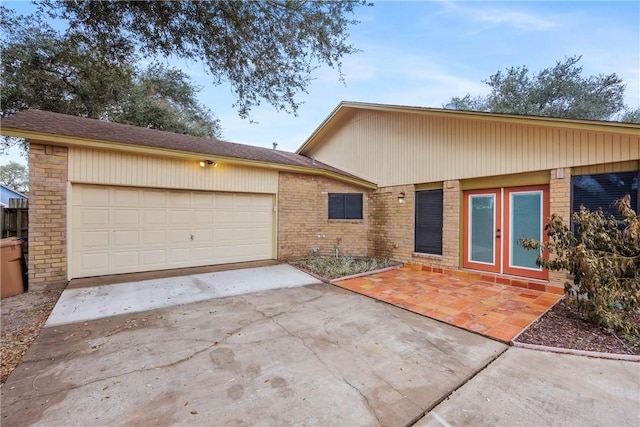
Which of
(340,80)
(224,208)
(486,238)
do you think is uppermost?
(340,80)

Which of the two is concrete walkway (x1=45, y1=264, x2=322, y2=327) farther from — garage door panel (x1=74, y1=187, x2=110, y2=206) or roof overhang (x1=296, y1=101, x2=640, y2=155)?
roof overhang (x1=296, y1=101, x2=640, y2=155)

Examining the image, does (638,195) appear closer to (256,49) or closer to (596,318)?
(596,318)

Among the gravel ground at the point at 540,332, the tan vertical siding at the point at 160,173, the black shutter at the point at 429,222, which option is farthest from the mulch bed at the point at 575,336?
the tan vertical siding at the point at 160,173

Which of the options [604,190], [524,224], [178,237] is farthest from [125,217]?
[604,190]

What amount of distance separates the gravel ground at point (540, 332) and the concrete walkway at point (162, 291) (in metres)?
0.27

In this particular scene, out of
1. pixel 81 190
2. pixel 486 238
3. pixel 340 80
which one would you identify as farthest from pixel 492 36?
pixel 81 190

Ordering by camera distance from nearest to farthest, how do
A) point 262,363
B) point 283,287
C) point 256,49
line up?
point 262,363, point 256,49, point 283,287

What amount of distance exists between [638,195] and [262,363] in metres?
6.36

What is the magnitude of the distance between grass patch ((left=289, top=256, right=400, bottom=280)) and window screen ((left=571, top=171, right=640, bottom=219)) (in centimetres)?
427

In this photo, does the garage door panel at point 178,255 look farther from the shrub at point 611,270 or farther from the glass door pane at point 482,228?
the shrub at point 611,270

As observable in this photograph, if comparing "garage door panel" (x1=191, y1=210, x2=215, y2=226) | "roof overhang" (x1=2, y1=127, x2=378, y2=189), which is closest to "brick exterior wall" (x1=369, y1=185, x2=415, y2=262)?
"roof overhang" (x1=2, y1=127, x2=378, y2=189)

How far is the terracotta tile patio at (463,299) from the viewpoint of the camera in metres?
3.95

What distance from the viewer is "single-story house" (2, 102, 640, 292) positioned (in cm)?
524

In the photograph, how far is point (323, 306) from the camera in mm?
4633
